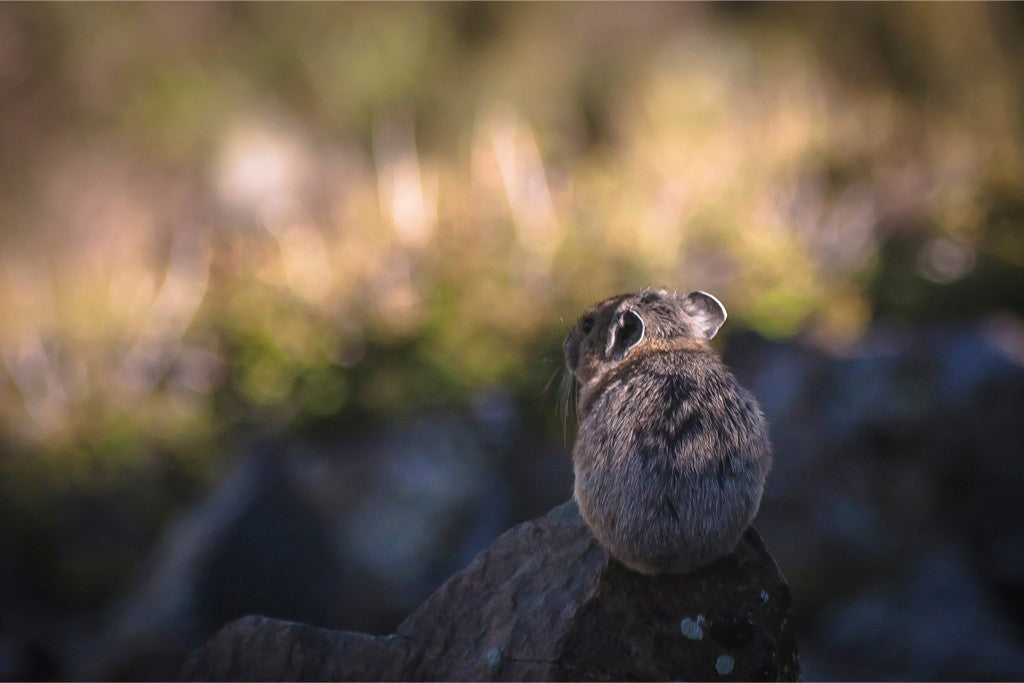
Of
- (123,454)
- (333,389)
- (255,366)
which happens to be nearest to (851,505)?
(333,389)

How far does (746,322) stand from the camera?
8641 millimetres

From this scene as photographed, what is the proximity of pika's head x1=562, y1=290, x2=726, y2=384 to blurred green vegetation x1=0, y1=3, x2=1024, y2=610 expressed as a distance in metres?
2.05

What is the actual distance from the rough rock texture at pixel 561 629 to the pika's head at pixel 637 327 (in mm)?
613

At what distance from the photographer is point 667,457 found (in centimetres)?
378

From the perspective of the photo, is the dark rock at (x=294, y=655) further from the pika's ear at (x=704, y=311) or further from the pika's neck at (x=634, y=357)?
the pika's ear at (x=704, y=311)

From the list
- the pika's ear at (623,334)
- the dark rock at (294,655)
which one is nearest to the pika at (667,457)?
the pika's ear at (623,334)

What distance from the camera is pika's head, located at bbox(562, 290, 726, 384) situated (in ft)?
13.8

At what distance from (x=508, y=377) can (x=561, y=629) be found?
4.03 metres

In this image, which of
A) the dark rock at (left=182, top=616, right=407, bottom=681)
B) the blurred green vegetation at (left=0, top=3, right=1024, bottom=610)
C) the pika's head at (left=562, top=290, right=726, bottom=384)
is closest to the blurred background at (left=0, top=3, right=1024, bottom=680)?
the blurred green vegetation at (left=0, top=3, right=1024, bottom=610)

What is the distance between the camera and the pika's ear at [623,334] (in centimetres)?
418

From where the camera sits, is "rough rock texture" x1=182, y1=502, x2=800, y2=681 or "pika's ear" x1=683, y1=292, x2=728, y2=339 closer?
"rough rock texture" x1=182, y1=502, x2=800, y2=681

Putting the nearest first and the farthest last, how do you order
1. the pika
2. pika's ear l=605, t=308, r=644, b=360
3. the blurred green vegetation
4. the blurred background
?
the pika
pika's ear l=605, t=308, r=644, b=360
the blurred background
the blurred green vegetation

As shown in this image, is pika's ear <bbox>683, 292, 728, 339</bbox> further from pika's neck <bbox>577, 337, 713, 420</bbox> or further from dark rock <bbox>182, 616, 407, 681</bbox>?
dark rock <bbox>182, 616, 407, 681</bbox>

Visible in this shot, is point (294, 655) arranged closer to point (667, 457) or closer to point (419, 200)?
point (667, 457)
